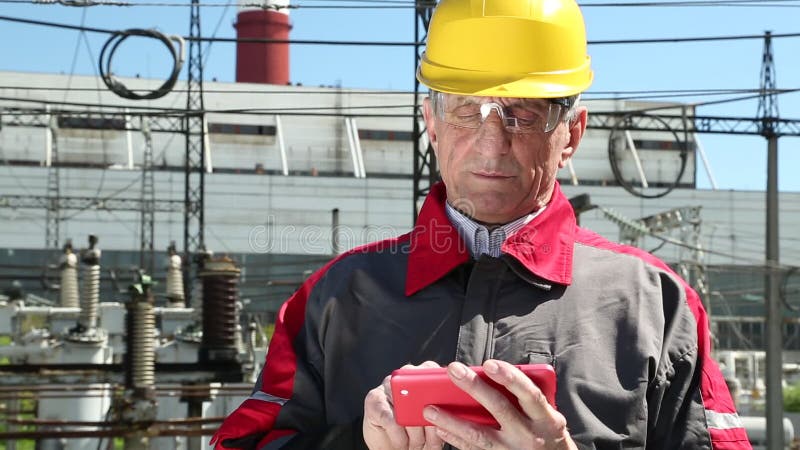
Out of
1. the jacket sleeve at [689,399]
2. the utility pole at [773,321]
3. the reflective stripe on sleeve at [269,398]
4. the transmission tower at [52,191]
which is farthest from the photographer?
the transmission tower at [52,191]

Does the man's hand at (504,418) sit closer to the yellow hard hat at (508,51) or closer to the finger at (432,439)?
the finger at (432,439)

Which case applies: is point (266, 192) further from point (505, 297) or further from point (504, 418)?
point (504, 418)

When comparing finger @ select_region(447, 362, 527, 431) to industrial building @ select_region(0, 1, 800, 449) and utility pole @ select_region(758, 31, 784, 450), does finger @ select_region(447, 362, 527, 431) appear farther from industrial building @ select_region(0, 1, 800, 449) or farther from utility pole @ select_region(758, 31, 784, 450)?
industrial building @ select_region(0, 1, 800, 449)

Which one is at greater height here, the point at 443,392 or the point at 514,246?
the point at 514,246

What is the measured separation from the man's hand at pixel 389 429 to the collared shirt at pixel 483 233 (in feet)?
1.42

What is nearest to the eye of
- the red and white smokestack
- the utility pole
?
the utility pole

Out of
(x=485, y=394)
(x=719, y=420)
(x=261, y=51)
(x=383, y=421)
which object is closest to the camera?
(x=485, y=394)

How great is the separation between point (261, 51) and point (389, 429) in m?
48.5

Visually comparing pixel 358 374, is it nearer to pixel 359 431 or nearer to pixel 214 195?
pixel 359 431

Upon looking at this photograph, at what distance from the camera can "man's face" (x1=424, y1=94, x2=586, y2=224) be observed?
2045 mm

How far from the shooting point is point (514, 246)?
2068mm

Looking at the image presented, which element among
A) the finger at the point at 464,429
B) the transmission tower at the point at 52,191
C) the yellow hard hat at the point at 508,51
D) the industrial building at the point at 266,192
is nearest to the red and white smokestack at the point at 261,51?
the industrial building at the point at 266,192

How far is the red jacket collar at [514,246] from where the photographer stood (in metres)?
2.06

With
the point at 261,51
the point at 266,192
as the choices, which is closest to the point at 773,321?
the point at 266,192
